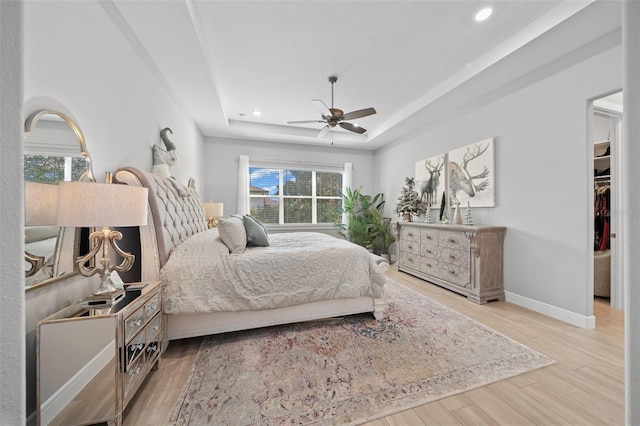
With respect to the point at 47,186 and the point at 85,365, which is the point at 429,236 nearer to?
the point at 85,365

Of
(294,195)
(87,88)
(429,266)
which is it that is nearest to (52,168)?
(87,88)

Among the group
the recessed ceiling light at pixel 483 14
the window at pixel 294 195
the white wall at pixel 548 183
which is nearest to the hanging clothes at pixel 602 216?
the white wall at pixel 548 183

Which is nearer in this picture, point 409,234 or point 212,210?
point 212,210

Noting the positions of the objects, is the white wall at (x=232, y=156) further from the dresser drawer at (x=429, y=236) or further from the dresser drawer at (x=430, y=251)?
the dresser drawer at (x=430, y=251)

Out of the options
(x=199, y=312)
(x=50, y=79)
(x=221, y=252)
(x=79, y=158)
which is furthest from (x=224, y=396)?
(x=50, y=79)

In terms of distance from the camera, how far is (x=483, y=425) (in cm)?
122

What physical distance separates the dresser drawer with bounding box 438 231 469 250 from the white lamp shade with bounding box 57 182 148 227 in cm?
330

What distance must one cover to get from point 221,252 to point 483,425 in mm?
1927

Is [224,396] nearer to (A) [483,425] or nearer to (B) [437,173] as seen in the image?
(A) [483,425]

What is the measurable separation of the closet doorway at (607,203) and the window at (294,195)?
4007 millimetres

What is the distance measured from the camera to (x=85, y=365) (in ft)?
3.65

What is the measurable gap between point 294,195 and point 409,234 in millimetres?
2642

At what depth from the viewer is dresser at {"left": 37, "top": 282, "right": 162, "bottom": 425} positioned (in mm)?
1058

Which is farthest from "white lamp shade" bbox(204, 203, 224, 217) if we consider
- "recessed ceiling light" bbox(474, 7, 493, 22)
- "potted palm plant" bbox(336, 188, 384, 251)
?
"recessed ceiling light" bbox(474, 7, 493, 22)
